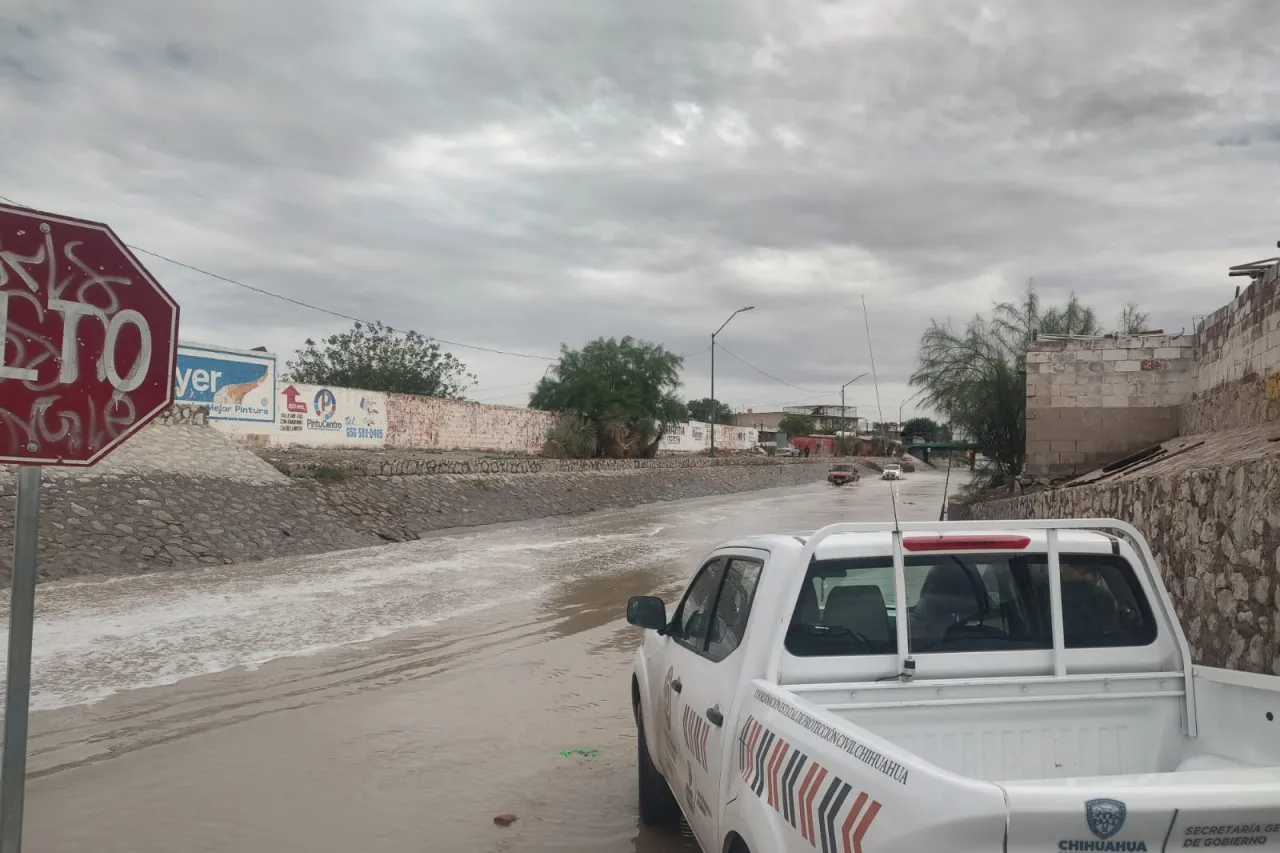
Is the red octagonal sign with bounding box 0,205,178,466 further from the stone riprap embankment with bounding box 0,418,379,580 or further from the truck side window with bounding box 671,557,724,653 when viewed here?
the stone riprap embankment with bounding box 0,418,379,580

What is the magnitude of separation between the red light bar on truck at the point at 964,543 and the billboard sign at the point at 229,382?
1153 inches

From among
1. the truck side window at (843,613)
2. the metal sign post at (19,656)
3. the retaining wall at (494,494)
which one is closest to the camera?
the metal sign post at (19,656)

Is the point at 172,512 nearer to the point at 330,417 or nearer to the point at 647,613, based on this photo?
the point at 647,613

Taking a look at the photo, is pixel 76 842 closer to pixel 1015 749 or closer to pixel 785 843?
pixel 785 843

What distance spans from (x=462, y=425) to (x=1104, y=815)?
139ft

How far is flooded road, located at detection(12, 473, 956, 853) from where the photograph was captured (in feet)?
17.1

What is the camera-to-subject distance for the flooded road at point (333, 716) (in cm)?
521

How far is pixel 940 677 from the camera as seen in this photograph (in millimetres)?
3547

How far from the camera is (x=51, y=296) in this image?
295 centimetres

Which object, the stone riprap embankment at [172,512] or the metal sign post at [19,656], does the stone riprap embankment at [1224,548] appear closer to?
the metal sign post at [19,656]

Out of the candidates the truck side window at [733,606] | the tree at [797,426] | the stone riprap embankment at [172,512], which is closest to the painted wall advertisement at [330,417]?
the stone riprap embankment at [172,512]

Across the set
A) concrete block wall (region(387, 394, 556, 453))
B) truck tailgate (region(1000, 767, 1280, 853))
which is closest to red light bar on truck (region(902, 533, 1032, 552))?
truck tailgate (region(1000, 767, 1280, 853))

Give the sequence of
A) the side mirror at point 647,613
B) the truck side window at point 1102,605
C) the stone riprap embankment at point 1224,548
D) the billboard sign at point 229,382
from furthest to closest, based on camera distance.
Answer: the billboard sign at point 229,382 < the stone riprap embankment at point 1224,548 < the side mirror at point 647,613 < the truck side window at point 1102,605

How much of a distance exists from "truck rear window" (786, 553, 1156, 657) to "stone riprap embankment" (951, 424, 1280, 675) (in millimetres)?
2878
